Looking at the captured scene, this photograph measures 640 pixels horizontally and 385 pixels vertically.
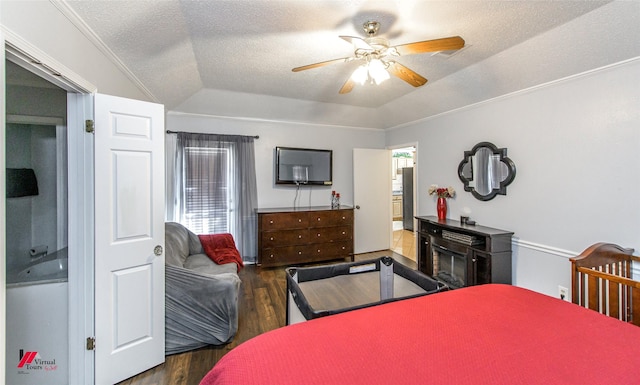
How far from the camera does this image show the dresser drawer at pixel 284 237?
3.97 m

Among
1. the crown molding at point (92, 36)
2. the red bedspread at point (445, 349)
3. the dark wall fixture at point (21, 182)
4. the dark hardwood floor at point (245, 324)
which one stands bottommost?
the dark hardwood floor at point (245, 324)

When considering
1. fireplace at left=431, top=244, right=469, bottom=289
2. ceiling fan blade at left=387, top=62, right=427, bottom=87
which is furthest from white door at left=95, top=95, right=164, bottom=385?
fireplace at left=431, top=244, right=469, bottom=289

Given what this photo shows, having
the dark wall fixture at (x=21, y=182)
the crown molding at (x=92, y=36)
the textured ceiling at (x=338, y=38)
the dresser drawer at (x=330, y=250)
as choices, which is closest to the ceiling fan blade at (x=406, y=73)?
the textured ceiling at (x=338, y=38)

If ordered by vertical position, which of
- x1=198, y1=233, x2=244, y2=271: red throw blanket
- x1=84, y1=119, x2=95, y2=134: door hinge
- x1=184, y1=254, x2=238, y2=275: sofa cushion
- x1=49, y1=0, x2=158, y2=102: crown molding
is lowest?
x1=184, y1=254, x2=238, y2=275: sofa cushion

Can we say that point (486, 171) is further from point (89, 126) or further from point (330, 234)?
point (89, 126)

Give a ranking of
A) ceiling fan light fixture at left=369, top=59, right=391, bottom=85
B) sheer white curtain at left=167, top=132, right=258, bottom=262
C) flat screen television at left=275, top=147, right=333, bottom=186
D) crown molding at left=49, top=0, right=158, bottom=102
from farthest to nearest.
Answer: flat screen television at left=275, top=147, right=333, bottom=186 < sheer white curtain at left=167, top=132, right=258, bottom=262 < ceiling fan light fixture at left=369, top=59, right=391, bottom=85 < crown molding at left=49, top=0, right=158, bottom=102

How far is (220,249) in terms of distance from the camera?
3.46 metres

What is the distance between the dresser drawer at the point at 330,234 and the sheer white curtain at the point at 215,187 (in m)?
0.99

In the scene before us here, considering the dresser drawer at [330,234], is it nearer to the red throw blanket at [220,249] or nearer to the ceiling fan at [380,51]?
the red throw blanket at [220,249]

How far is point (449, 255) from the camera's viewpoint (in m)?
3.33

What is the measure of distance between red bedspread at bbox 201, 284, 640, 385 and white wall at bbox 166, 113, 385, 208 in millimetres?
3479

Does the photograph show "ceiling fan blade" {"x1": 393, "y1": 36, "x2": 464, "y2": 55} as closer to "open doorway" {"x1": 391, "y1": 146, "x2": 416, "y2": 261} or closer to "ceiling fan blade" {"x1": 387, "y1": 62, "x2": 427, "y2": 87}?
"ceiling fan blade" {"x1": 387, "y1": 62, "x2": 427, "y2": 87}

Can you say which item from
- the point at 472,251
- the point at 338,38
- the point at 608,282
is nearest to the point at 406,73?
the point at 338,38

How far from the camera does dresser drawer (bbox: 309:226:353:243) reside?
4.23 metres
